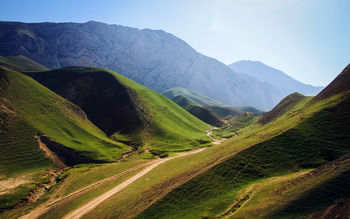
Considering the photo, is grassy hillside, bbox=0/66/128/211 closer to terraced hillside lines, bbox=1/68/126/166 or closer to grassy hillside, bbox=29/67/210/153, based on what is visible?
terraced hillside lines, bbox=1/68/126/166

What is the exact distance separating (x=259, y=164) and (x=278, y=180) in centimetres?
603

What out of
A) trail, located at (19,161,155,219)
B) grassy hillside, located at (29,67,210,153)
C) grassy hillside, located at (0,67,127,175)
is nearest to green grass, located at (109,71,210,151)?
grassy hillside, located at (29,67,210,153)

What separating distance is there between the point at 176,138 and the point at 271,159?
291ft

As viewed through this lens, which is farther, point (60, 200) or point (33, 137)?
point (33, 137)

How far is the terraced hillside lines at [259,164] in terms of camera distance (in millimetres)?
30547

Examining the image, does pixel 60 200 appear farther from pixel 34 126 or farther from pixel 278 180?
pixel 278 180

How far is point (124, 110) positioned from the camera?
144 m

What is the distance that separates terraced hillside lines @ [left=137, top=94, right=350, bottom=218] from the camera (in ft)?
100

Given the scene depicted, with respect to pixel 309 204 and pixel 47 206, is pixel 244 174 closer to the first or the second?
Answer: pixel 309 204

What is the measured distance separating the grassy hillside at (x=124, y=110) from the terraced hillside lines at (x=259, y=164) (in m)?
67.7

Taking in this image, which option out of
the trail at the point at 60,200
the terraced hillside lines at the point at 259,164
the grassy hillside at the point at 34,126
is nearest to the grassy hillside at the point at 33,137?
the grassy hillside at the point at 34,126

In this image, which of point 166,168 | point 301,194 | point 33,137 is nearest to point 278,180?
point 301,194

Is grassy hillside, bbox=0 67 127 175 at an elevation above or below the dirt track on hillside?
above

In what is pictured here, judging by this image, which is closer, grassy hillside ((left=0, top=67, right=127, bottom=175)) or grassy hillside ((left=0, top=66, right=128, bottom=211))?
grassy hillside ((left=0, top=66, right=128, bottom=211))
